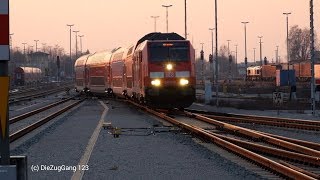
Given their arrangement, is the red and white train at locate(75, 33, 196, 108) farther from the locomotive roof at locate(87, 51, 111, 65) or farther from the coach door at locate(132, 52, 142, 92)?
the locomotive roof at locate(87, 51, 111, 65)

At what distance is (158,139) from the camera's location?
15391 mm

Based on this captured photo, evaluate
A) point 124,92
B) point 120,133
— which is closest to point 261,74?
point 124,92

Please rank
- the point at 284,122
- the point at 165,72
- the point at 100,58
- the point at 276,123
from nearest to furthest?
1. the point at 276,123
2. the point at 284,122
3. the point at 165,72
4. the point at 100,58

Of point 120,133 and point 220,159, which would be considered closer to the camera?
point 220,159

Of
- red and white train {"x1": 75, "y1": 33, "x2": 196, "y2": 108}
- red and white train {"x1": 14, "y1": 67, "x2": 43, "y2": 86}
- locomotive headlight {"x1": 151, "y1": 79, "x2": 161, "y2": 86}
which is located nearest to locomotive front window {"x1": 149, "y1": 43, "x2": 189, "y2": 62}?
red and white train {"x1": 75, "y1": 33, "x2": 196, "y2": 108}

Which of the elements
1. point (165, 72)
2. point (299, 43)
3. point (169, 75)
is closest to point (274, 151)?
point (169, 75)

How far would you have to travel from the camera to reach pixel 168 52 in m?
25.7

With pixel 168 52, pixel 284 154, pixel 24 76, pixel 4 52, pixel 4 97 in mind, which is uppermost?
pixel 168 52

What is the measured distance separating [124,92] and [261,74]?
70.0 m

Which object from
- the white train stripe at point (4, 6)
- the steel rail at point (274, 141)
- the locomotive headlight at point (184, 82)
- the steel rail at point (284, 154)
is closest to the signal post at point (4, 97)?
the white train stripe at point (4, 6)

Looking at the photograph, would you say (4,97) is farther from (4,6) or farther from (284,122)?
(284,122)

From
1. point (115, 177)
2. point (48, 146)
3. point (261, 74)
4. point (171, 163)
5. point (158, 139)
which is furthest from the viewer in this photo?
point (261, 74)

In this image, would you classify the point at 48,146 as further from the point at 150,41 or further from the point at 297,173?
the point at 150,41

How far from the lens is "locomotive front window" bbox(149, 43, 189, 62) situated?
25391 mm
